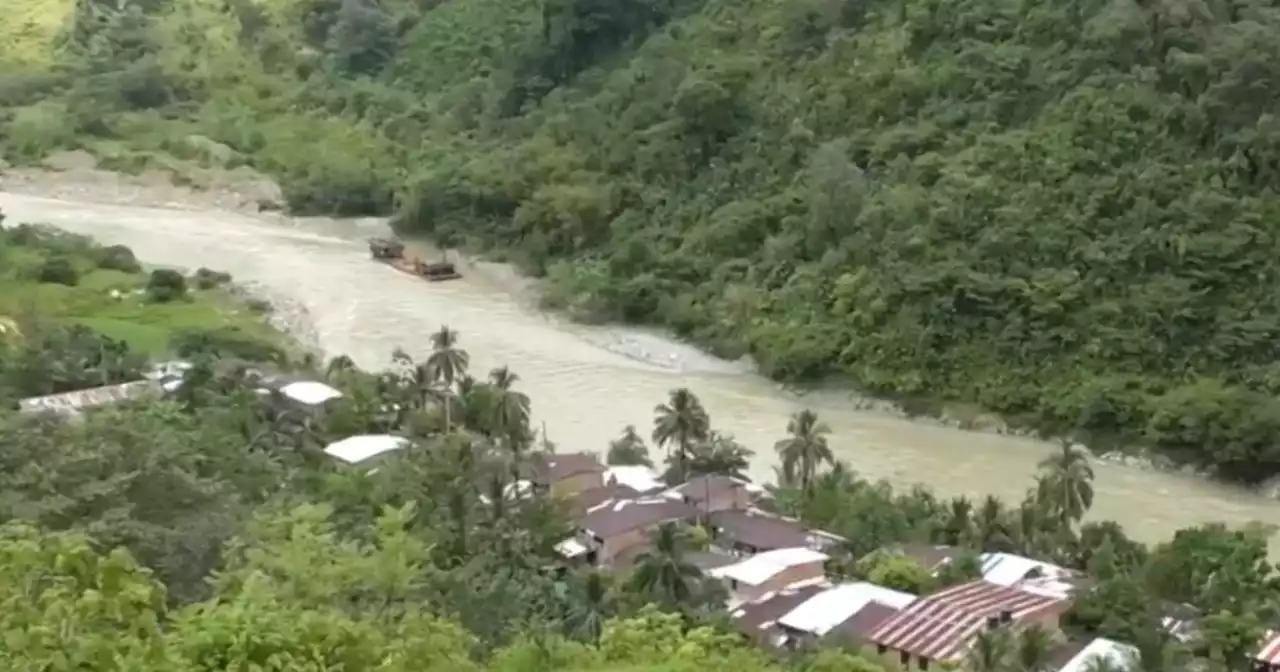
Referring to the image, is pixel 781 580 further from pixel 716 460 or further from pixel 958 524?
pixel 716 460

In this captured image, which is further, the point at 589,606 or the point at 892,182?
the point at 892,182

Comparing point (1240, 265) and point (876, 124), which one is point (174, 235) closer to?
point (876, 124)

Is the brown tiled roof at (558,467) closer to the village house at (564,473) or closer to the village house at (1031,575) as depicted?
the village house at (564,473)

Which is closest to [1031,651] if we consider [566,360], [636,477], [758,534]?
[758,534]

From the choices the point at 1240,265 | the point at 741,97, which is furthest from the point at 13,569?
the point at 741,97

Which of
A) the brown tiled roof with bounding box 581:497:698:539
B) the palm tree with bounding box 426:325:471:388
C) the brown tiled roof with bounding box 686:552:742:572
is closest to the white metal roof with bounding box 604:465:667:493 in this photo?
the brown tiled roof with bounding box 581:497:698:539
